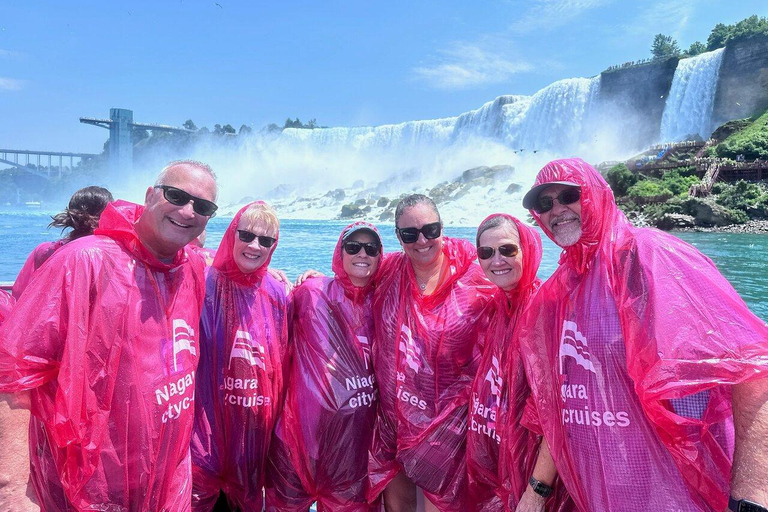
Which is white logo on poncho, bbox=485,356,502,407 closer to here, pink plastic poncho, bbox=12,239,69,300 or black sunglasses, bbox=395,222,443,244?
black sunglasses, bbox=395,222,443,244

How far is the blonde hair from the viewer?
2004mm

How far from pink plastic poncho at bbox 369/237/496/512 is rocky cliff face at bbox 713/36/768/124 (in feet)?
129

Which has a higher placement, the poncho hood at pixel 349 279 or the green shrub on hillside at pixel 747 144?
the green shrub on hillside at pixel 747 144

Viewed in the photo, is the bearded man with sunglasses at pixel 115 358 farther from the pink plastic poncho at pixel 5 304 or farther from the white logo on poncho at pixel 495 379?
the white logo on poncho at pixel 495 379

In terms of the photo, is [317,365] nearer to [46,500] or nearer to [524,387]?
[524,387]

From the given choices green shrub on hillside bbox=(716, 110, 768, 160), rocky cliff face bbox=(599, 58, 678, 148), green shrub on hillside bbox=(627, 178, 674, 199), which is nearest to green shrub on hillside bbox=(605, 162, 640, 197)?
green shrub on hillside bbox=(627, 178, 674, 199)

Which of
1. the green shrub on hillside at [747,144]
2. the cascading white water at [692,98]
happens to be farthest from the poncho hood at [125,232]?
the cascading white water at [692,98]

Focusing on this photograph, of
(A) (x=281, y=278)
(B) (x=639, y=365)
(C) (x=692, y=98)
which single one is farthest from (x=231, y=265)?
(C) (x=692, y=98)

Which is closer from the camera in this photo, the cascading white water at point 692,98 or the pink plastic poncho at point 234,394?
the pink plastic poncho at point 234,394

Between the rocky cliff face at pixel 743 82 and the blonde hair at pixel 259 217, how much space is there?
3954 centimetres

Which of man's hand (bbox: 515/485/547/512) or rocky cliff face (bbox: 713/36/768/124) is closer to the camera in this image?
man's hand (bbox: 515/485/547/512)

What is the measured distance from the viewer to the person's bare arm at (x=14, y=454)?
1139mm

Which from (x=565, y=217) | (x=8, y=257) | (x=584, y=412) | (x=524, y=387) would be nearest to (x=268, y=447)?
(x=524, y=387)

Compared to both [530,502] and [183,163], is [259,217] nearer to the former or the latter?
[183,163]
